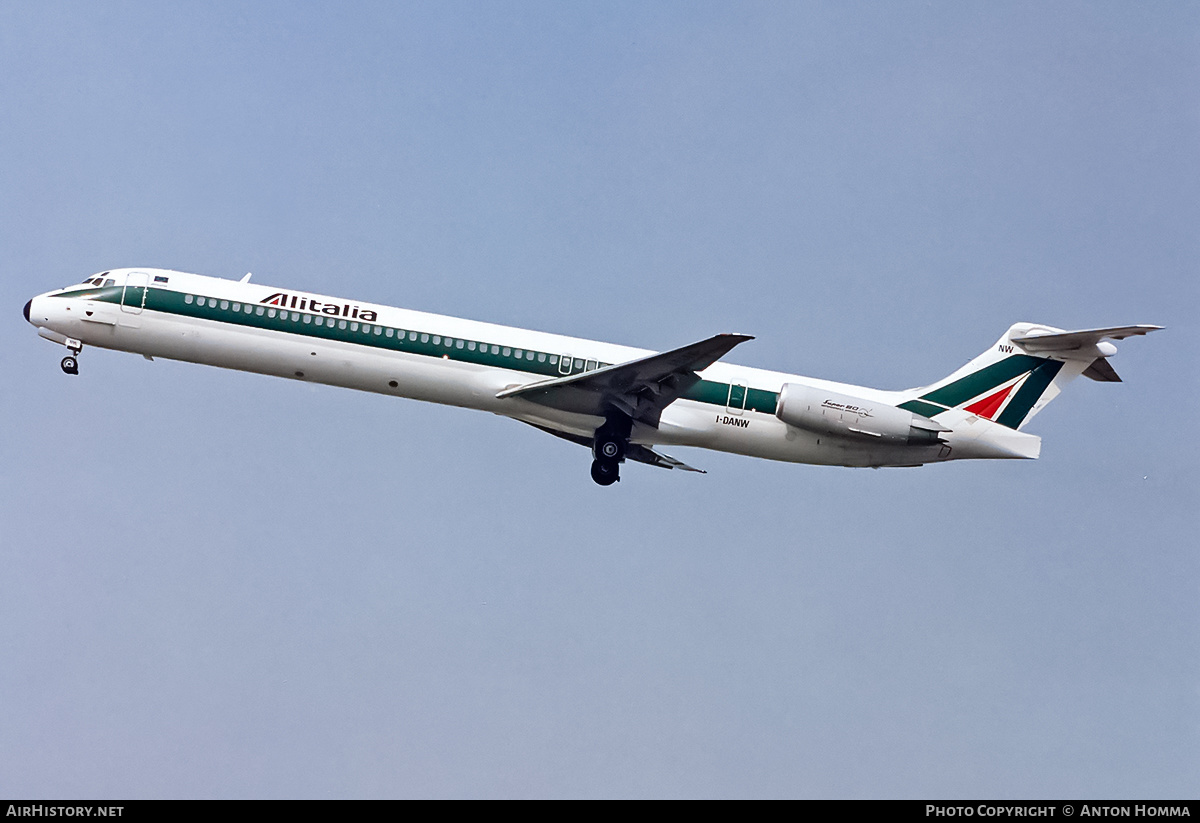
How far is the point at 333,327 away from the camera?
29.5 m

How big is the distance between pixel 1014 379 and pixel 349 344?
16.0m

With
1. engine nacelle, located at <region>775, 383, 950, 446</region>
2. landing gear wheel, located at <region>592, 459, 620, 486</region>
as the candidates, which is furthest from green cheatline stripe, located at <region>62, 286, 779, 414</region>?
engine nacelle, located at <region>775, 383, 950, 446</region>

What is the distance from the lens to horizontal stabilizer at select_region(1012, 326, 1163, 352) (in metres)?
29.3

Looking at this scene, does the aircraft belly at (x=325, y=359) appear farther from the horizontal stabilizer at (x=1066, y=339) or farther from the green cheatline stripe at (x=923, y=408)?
the horizontal stabilizer at (x=1066, y=339)

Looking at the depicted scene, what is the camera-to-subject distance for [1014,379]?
31.4 metres

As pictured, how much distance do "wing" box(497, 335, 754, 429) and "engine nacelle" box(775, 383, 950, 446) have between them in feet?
7.21

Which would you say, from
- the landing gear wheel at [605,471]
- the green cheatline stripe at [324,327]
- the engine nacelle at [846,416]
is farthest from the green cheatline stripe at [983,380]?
the green cheatline stripe at [324,327]

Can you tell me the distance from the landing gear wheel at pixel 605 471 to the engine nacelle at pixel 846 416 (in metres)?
4.09

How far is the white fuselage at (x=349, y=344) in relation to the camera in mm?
29484

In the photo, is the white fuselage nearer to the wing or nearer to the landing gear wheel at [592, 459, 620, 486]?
the wing

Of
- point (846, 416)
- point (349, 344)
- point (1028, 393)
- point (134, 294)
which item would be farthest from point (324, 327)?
point (1028, 393)

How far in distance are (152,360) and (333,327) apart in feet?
14.8
